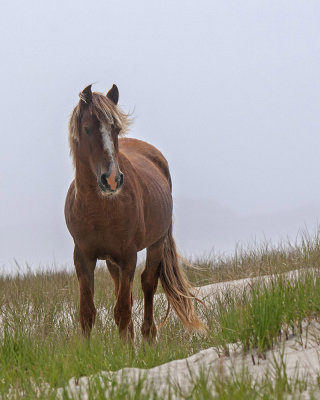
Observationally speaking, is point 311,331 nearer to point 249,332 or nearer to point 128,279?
point 249,332

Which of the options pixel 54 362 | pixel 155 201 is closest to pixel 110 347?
pixel 54 362

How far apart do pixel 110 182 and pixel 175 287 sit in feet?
8.49

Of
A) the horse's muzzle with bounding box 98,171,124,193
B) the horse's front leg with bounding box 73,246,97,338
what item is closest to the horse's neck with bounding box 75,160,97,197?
the horse's muzzle with bounding box 98,171,124,193

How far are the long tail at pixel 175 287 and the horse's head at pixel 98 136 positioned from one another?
7.33 ft

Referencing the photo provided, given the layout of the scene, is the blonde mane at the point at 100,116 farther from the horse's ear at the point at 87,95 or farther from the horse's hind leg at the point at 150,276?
the horse's hind leg at the point at 150,276

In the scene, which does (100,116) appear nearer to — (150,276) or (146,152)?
(146,152)

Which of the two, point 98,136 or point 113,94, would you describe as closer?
point 98,136

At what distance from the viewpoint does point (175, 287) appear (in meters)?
6.49

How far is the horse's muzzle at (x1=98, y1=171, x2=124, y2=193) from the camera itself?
4250mm

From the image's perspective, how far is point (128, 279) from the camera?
5.01 m

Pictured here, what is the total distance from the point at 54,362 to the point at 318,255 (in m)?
3.72

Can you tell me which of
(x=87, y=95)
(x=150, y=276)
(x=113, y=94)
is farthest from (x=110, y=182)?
(x=150, y=276)

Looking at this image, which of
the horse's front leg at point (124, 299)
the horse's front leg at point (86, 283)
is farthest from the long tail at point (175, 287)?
the horse's front leg at point (86, 283)

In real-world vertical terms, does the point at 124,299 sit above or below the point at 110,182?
below
